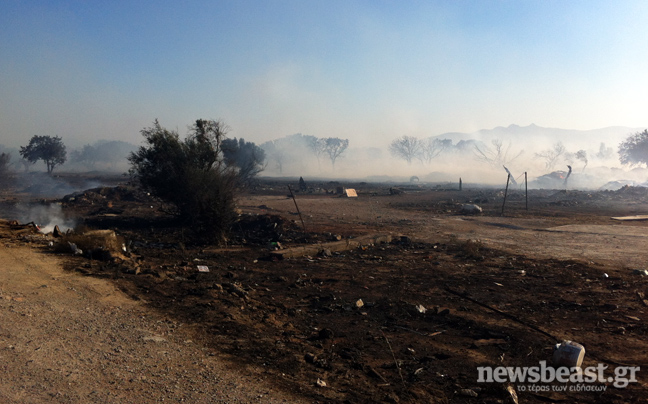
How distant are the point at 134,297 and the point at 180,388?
305cm

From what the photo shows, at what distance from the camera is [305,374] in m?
4.43

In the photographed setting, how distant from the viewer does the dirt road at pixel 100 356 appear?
375 centimetres

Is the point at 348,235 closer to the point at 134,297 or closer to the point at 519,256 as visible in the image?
the point at 519,256

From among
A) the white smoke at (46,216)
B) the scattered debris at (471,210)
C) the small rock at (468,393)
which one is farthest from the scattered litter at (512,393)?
the scattered debris at (471,210)

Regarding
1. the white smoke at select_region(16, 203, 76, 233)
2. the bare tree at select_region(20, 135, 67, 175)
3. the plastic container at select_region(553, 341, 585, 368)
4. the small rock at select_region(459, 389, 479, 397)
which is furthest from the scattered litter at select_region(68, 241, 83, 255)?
the bare tree at select_region(20, 135, 67, 175)

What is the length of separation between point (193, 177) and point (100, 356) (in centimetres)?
1136

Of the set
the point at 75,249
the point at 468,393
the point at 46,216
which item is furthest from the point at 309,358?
the point at 46,216

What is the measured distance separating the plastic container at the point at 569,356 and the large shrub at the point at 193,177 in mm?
9993

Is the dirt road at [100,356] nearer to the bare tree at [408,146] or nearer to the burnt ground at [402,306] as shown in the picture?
the burnt ground at [402,306]

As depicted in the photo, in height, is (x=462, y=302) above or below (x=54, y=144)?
below

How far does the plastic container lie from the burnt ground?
9.2 inches

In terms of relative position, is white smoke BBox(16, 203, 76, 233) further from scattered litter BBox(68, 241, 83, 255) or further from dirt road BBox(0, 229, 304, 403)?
dirt road BBox(0, 229, 304, 403)

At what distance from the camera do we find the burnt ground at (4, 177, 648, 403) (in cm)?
452

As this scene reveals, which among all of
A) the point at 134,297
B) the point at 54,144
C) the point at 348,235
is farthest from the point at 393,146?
the point at 134,297
